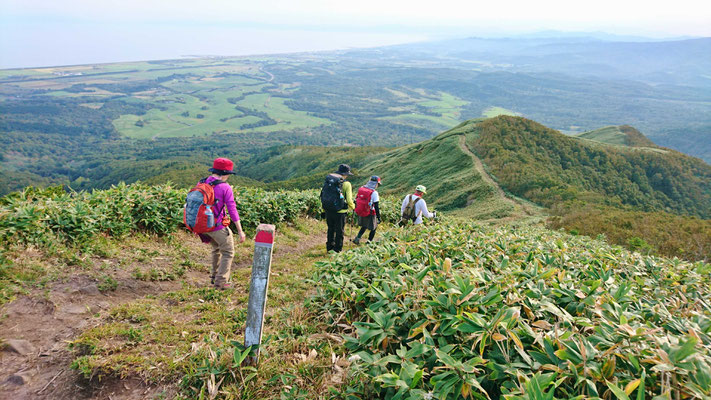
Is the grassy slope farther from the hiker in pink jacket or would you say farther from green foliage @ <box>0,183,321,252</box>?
the hiker in pink jacket

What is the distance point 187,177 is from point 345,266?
89849 millimetres

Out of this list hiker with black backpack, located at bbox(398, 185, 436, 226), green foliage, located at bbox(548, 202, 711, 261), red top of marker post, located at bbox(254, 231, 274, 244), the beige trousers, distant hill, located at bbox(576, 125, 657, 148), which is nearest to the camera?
red top of marker post, located at bbox(254, 231, 274, 244)

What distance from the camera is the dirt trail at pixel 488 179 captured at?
96.0ft

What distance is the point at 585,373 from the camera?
2.65 meters

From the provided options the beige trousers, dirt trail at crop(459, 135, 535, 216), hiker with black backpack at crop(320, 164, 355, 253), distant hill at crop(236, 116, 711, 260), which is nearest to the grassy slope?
distant hill at crop(236, 116, 711, 260)

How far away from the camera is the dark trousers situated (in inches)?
391

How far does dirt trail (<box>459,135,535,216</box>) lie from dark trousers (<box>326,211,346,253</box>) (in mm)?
21891

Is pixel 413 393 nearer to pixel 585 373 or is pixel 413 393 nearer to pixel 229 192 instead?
pixel 585 373

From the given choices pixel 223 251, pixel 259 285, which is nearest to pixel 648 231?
pixel 223 251

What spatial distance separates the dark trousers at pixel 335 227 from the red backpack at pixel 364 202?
85 centimetres

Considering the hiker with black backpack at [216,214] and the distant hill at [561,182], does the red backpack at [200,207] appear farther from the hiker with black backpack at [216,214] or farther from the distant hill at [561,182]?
the distant hill at [561,182]

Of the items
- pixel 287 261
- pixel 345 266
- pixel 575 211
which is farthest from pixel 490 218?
pixel 345 266

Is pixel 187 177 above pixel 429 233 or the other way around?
the other way around

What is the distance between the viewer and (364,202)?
10.7 m
